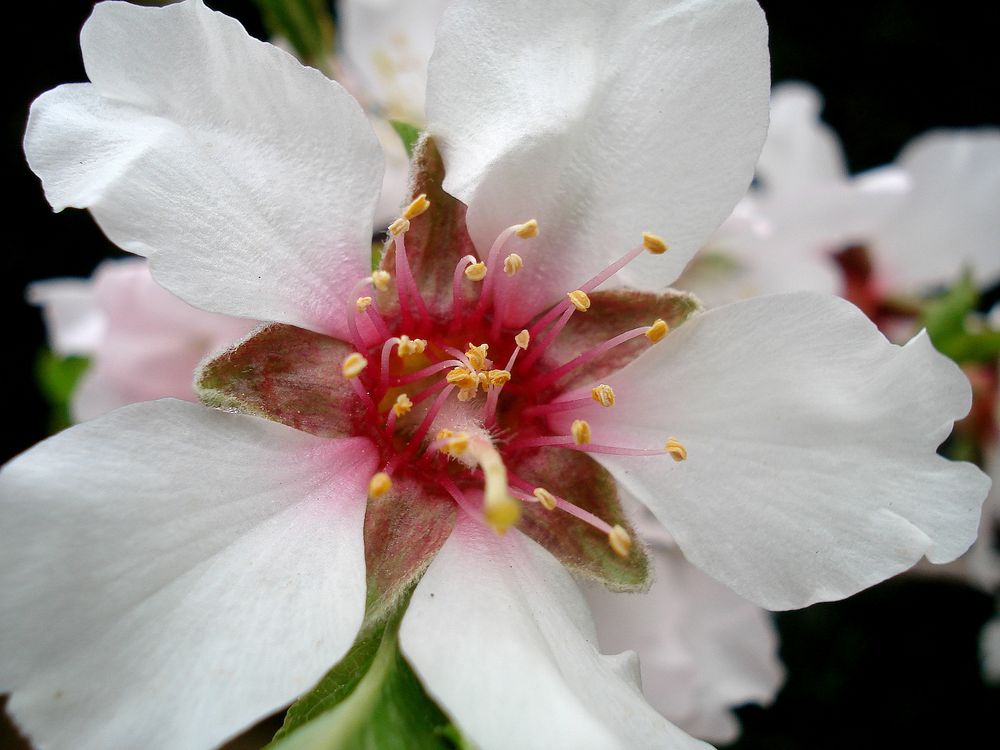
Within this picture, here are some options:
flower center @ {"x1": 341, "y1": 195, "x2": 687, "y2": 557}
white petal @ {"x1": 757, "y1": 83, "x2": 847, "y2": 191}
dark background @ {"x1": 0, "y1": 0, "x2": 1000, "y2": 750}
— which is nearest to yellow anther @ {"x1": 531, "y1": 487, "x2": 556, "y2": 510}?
flower center @ {"x1": 341, "y1": 195, "x2": 687, "y2": 557}

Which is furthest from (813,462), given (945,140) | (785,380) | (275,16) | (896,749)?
(896,749)

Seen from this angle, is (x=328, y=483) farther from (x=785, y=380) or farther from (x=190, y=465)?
(x=785, y=380)

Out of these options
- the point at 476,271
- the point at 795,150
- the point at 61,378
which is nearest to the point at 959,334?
the point at 795,150

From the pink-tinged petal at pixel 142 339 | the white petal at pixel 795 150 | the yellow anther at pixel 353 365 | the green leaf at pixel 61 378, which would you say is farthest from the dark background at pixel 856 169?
the yellow anther at pixel 353 365

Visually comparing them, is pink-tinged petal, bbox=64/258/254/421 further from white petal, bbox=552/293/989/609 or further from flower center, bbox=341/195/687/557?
white petal, bbox=552/293/989/609

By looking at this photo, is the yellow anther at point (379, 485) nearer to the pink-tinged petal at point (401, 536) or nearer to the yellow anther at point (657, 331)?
the pink-tinged petal at point (401, 536)

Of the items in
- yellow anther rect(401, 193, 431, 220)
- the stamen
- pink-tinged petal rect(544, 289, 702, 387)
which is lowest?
pink-tinged petal rect(544, 289, 702, 387)
